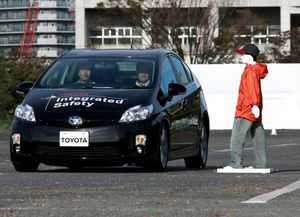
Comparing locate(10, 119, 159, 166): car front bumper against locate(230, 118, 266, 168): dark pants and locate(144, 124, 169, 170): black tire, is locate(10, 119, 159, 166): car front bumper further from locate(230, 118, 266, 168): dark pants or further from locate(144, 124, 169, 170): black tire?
locate(230, 118, 266, 168): dark pants

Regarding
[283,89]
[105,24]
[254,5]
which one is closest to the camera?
[283,89]

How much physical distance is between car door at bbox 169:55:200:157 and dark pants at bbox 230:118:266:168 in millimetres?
837

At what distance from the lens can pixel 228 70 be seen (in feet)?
148

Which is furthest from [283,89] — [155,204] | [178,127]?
[155,204]

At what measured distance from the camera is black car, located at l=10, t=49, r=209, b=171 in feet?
49.4

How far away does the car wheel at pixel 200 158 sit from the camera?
17.3 meters

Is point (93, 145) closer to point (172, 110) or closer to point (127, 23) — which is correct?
point (172, 110)

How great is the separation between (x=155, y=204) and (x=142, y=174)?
464 cm

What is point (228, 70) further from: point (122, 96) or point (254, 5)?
point (254, 5)

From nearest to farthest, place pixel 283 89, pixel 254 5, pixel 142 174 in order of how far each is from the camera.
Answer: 1. pixel 142 174
2. pixel 283 89
3. pixel 254 5

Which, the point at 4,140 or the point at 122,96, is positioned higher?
the point at 122,96

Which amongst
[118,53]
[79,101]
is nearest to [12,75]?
[118,53]

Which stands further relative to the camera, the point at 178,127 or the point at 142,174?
the point at 178,127

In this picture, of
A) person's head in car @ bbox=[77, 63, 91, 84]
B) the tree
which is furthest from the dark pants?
the tree
